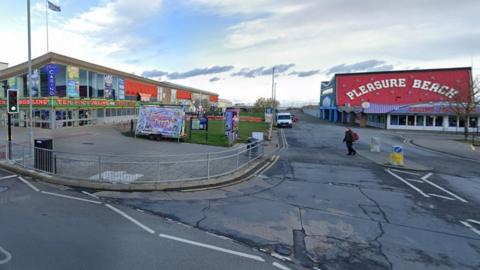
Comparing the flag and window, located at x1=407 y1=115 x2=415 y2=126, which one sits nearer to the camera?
the flag

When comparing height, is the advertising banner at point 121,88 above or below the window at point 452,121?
above

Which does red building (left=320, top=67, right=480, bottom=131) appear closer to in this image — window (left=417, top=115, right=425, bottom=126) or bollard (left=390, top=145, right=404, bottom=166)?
window (left=417, top=115, right=425, bottom=126)

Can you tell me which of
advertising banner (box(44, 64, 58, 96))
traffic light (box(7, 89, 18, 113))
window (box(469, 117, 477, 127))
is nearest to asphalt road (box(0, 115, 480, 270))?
traffic light (box(7, 89, 18, 113))

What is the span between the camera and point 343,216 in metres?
7.18

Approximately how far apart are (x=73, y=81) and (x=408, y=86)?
5226cm

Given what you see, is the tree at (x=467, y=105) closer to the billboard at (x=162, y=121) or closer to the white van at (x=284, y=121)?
the white van at (x=284, y=121)

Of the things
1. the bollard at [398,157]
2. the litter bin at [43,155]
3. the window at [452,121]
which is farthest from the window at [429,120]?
the litter bin at [43,155]

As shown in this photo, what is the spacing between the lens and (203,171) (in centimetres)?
1130

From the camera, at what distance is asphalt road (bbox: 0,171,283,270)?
461cm

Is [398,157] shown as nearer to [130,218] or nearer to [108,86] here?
[130,218]

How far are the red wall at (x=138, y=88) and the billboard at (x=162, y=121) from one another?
22946mm

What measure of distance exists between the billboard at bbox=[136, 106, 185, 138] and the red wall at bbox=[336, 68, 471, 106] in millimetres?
42716

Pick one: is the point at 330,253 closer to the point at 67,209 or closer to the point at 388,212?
the point at 388,212

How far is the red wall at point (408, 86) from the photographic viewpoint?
4916cm
